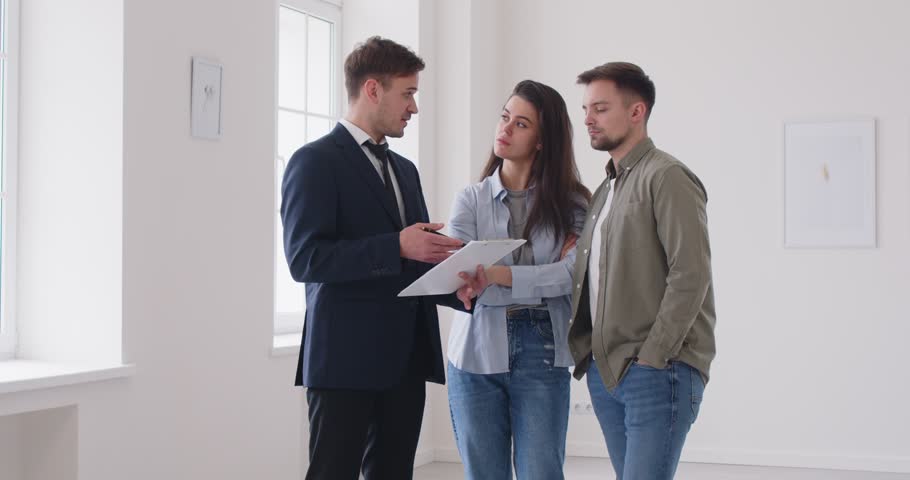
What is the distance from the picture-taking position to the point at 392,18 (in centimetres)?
532

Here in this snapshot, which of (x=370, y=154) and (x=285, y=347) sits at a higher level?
(x=370, y=154)

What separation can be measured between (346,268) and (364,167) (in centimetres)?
28

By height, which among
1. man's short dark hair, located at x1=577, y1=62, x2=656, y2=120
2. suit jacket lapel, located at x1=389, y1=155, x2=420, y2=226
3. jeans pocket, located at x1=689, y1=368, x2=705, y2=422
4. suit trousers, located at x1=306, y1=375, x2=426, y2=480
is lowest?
suit trousers, located at x1=306, y1=375, x2=426, y2=480

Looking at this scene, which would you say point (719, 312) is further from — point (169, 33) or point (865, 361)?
point (169, 33)

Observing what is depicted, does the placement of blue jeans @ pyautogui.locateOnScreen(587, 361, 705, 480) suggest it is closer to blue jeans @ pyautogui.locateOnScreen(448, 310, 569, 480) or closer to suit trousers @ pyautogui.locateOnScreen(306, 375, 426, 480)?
blue jeans @ pyautogui.locateOnScreen(448, 310, 569, 480)

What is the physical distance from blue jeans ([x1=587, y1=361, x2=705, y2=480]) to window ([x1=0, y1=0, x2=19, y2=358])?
88.2 inches

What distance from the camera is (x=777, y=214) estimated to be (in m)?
5.46

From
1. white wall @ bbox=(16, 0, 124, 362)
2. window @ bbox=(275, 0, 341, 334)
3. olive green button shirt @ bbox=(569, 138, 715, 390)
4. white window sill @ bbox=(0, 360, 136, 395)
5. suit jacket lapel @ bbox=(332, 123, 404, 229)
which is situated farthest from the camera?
window @ bbox=(275, 0, 341, 334)

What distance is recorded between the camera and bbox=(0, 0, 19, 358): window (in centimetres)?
341

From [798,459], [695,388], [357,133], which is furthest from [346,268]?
[798,459]

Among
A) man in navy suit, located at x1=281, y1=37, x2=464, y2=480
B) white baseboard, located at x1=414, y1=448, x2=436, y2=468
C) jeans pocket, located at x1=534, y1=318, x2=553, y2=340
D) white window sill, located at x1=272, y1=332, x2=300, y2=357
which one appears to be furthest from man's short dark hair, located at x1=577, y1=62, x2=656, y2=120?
white baseboard, located at x1=414, y1=448, x2=436, y2=468

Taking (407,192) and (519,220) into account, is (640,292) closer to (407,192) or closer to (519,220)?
(519,220)

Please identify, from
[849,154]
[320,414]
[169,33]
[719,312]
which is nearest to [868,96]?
[849,154]

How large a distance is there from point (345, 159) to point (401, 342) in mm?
465
